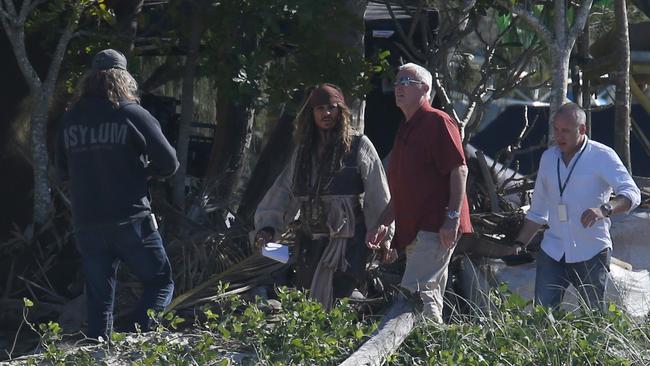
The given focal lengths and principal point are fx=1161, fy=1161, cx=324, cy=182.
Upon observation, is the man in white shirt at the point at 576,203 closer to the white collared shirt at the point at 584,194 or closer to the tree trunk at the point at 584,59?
the white collared shirt at the point at 584,194

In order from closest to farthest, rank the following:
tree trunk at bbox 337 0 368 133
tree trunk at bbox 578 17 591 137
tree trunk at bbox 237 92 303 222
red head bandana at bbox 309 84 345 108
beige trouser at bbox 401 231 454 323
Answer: beige trouser at bbox 401 231 454 323 < red head bandana at bbox 309 84 345 108 < tree trunk at bbox 337 0 368 133 < tree trunk at bbox 237 92 303 222 < tree trunk at bbox 578 17 591 137

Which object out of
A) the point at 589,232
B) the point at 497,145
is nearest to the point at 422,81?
the point at 589,232

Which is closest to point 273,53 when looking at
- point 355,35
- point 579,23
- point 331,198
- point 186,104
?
point 355,35

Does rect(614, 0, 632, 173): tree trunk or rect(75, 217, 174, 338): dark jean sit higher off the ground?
rect(614, 0, 632, 173): tree trunk

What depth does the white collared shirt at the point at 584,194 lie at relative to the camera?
19.1 ft

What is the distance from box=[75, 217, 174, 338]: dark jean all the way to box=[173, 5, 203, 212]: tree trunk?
2244 mm

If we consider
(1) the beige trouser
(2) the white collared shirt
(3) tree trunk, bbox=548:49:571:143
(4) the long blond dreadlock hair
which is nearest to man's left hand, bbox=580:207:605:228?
(2) the white collared shirt

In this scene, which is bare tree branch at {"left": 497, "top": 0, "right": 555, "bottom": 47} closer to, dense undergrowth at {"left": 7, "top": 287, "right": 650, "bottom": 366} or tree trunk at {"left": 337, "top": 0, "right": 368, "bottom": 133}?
tree trunk at {"left": 337, "top": 0, "right": 368, "bottom": 133}

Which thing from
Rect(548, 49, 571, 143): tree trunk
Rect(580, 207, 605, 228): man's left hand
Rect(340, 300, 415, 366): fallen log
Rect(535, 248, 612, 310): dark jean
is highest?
Rect(548, 49, 571, 143): tree trunk

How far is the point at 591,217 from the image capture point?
5625 millimetres

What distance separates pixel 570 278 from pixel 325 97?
1.56m

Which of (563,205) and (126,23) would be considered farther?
(126,23)

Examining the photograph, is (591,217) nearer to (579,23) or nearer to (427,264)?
(427,264)

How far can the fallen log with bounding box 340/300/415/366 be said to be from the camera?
4492mm
